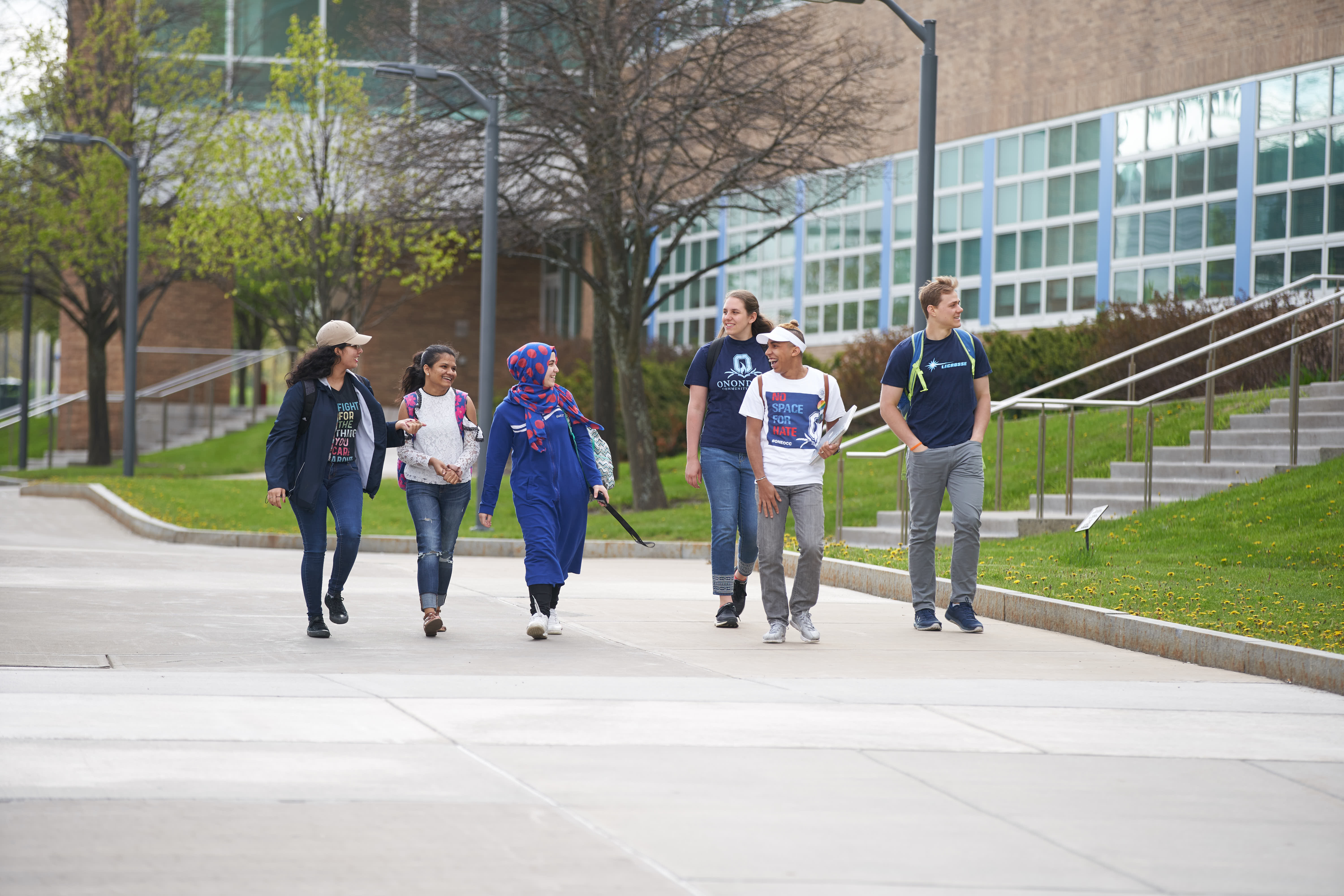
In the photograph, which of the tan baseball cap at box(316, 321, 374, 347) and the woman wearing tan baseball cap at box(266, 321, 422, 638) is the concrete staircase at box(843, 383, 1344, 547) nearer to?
the woman wearing tan baseball cap at box(266, 321, 422, 638)

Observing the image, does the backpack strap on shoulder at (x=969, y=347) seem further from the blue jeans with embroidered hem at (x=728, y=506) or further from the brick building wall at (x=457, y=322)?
the brick building wall at (x=457, y=322)

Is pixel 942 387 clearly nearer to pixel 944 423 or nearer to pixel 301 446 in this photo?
pixel 944 423

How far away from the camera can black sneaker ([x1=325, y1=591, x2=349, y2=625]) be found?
10.2 meters

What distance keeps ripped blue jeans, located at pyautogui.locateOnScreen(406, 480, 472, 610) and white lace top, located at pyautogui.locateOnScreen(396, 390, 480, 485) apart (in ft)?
0.23

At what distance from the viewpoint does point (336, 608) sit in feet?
33.6

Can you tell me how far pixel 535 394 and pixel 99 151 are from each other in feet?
93.3

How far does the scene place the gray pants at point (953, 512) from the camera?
34.1ft

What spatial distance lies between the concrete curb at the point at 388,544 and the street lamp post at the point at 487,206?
168 cm

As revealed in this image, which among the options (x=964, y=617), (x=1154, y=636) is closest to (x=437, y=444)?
(x=964, y=617)

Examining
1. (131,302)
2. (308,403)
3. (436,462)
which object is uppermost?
(131,302)

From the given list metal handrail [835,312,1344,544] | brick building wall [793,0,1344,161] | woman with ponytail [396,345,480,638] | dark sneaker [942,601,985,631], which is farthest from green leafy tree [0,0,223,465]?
dark sneaker [942,601,985,631]

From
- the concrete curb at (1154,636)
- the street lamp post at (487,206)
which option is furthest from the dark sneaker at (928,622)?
the street lamp post at (487,206)

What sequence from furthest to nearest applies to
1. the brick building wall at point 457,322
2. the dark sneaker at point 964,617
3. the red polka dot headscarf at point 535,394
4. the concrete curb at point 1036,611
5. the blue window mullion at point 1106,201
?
the brick building wall at point 457,322
the blue window mullion at point 1106,201
the dark sneaker at point 964,617
the red polka dot headscarf at point 535,394
the concrete curb at point 1036,611

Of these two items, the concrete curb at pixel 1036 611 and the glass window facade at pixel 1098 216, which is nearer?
the concrete curb at pixel 1036 611
